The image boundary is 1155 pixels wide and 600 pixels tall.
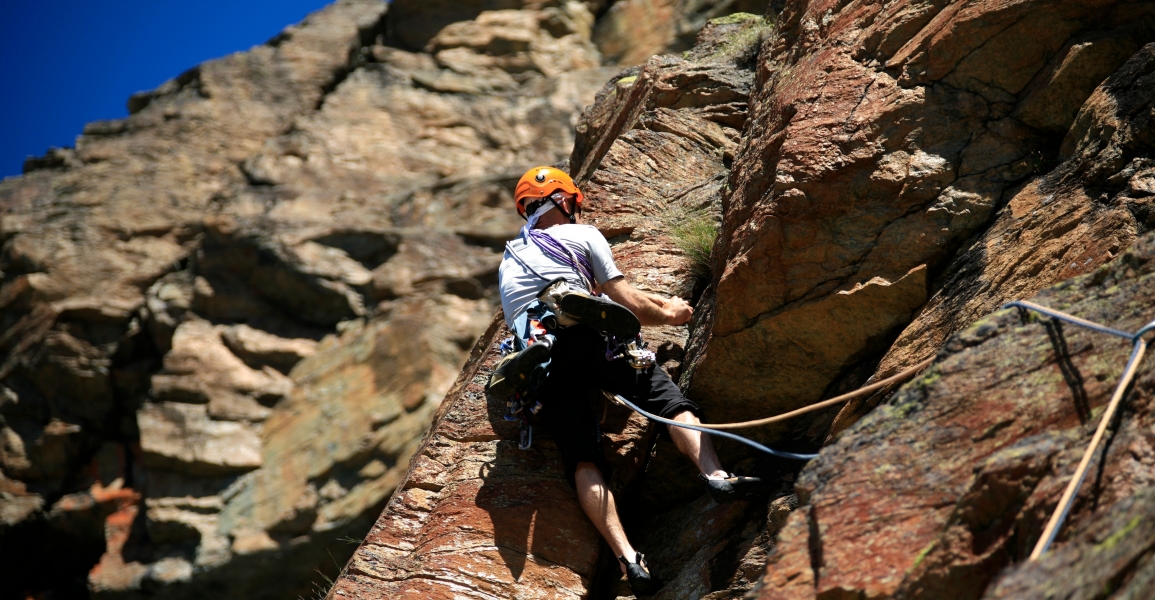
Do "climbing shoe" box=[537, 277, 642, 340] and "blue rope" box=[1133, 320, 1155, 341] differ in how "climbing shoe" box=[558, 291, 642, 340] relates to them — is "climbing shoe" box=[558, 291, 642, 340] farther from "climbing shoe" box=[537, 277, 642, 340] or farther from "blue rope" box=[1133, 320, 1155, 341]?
"blue rope" box=[1133, 320, 1155, 341]

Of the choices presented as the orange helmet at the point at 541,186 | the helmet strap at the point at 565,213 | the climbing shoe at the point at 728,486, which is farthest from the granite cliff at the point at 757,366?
the orange helmet at the point at 541,186

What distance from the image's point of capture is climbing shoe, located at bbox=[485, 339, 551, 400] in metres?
5.22

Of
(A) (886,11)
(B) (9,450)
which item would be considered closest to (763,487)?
(A) (886,11)

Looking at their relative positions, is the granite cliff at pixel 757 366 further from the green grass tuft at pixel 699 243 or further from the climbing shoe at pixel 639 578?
the climbing shoe at pixel 639 578

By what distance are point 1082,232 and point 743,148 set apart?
2.60m

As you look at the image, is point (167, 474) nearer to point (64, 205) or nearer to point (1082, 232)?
point (64, 205)

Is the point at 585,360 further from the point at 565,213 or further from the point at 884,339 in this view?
the point at 884,339

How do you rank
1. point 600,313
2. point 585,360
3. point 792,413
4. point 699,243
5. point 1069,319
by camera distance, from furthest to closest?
1. point 699,243
2. point 585,360
3. point 600,313
4. point 792,413
5. point 1069,319

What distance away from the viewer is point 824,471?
13.0ft

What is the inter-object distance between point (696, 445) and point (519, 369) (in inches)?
44.1

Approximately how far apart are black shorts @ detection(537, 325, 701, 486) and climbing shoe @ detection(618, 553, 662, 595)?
0.69 meters

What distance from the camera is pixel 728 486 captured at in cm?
501

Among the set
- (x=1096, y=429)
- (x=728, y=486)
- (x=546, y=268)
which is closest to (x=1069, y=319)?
(x=1096, y=429)

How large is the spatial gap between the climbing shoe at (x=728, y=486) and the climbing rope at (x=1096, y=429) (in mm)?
1916
